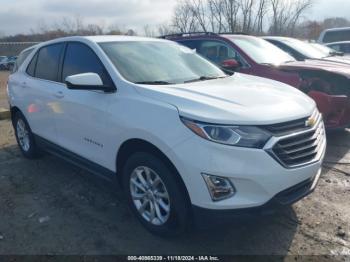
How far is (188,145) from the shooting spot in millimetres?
2682

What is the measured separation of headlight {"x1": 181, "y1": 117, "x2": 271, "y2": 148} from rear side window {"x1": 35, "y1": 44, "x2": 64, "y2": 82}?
2.49 metres

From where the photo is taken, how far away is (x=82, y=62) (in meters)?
4.02

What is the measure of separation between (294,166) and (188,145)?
2.78 feet

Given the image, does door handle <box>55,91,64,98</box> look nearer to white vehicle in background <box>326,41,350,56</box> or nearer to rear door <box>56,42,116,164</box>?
rear door <box>56,42,116,164</box>

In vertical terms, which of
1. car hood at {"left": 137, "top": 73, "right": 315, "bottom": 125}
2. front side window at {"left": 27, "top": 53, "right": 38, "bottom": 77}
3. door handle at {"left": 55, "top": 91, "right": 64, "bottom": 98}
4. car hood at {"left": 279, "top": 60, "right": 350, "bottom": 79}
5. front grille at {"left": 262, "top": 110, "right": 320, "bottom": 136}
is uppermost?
front side window at {"left": 27, "top": 53, "right": 38, "bottom": 77}

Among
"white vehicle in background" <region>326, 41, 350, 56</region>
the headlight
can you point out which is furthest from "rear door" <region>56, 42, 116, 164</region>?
"white vehicle in background" <region>326, 41, 350, 56</region>

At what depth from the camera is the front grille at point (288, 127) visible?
2736 millimetres

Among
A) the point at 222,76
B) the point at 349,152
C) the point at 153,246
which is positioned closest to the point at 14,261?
the point at 153,246

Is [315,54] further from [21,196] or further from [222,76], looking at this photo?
[21,196]

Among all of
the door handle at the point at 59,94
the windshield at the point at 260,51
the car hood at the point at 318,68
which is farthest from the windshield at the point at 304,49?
the door handle at the point at 59,94

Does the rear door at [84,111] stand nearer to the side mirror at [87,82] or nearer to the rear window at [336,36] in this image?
the side mirror at [87,82]

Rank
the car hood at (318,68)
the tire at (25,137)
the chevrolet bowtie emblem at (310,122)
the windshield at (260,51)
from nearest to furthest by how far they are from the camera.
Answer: the chevrolet bowtie emblem at (310,122) < the tire at (25,137) < the car hood at (318,68) < the windshield at (260,51)

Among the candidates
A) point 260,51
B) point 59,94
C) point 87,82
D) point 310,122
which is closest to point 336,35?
point 260,51

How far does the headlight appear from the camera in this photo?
264 centimetres
